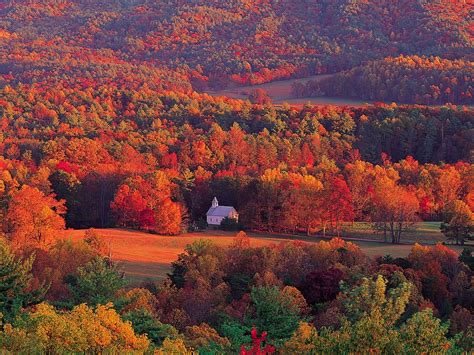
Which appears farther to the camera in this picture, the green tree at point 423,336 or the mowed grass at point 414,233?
the mowed grass at point 414,233

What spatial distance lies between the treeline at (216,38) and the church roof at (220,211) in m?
58.6

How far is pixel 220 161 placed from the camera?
83562mm

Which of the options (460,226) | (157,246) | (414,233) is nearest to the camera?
(460,226)

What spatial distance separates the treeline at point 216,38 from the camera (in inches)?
5384

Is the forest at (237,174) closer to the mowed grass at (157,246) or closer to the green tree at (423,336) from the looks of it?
the green tree at (423,336)

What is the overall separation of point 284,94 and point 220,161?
46.1m

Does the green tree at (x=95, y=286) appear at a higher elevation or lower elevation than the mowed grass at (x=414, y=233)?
lower

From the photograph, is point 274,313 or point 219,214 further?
point 219,214

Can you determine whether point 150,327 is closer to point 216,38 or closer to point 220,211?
point 220,211

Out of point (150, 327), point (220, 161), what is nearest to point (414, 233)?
point (220, 161)

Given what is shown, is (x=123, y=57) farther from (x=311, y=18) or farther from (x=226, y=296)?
(x=226, y=296)

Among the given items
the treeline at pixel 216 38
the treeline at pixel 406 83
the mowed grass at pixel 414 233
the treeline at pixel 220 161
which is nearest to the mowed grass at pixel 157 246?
the mowed grass at pixel 414 233

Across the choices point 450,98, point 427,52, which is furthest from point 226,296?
point 427,52

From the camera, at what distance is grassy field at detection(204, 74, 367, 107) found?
11345cm
